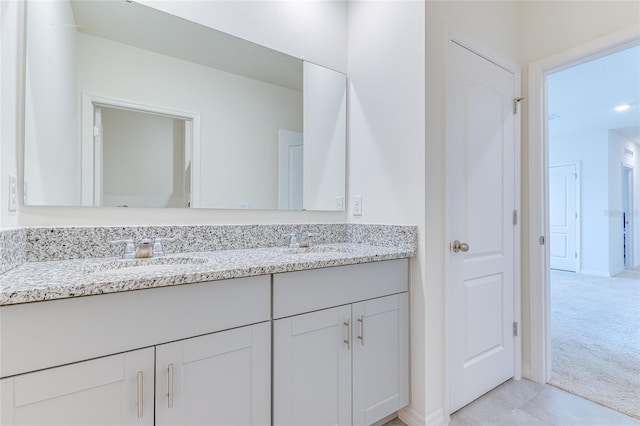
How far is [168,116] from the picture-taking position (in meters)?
1.51

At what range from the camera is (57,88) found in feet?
4.19

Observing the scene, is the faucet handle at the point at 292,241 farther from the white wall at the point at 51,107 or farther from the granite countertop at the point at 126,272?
the white wall at the point at 51,107

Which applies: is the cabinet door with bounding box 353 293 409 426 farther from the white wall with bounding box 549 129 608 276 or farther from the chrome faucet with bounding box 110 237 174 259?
the white wall with bounding box 549 129 608 276

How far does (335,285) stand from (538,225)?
4.93 feet

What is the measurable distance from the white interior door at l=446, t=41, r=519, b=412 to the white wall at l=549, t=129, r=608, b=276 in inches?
194

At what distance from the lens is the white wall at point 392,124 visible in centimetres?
152

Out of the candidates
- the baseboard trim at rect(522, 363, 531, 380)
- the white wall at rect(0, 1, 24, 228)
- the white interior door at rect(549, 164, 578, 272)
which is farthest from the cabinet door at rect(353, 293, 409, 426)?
the white interior door at rect(549, 164, 578, 272)

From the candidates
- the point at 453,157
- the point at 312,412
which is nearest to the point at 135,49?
the point at 453,157

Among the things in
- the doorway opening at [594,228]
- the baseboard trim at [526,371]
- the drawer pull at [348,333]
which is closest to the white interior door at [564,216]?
the doorway opening at [594,228]

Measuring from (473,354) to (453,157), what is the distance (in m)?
1.10

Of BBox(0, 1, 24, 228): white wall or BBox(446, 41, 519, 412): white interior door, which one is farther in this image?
BBox(446, 41, 519, 412): white interior door

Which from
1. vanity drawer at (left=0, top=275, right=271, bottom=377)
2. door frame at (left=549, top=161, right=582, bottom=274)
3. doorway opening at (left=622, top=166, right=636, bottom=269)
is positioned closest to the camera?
vanity drawer at (left=0, top=275, right=271, bottom=377)

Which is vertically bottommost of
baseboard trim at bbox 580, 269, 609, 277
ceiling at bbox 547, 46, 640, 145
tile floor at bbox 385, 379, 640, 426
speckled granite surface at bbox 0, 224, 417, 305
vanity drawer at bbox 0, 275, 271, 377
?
tile floor at bbox 385, 379, 640, 426

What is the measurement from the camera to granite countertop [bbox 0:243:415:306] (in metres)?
0.77
